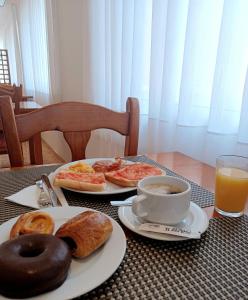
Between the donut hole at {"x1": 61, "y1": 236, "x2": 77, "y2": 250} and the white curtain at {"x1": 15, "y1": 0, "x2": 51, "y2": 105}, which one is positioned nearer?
the donut hole at {"x1": 61, "y1": 236, "x2": 77, "y2": 250}

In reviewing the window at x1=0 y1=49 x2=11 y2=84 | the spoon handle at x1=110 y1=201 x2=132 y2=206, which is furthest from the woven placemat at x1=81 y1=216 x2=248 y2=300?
the window at x1=0 y1=49 x2=11 y2=84

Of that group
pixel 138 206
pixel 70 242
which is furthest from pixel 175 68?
pixel 70 242

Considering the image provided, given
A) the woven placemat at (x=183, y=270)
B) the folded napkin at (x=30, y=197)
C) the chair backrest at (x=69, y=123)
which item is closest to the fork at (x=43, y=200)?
the folded napkin at (x=30, y=197)

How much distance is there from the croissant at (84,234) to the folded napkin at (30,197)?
18 centimetres

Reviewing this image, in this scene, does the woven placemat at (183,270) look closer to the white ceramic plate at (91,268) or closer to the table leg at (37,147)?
the white ceramic plate at (91,268)

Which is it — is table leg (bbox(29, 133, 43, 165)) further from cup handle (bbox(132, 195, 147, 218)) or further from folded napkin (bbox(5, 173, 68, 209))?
cup handle (bbox(132, 195, 147, 218))

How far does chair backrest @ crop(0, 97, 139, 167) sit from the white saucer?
0.53 meters

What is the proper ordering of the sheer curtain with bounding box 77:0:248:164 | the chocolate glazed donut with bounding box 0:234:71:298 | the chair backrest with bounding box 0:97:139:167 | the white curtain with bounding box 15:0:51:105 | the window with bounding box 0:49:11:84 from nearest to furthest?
the chocolate glazed donut with bounding box 0:234:71:298 < the chair backrest with bounding box 0:97:139:167 < the sheer curtain with bounding box 77:0:248:164 < the white curtain with bounding box 15:0:51:105 < the window with bounding box 0:49:11:84

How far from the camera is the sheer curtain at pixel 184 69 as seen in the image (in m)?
1.00

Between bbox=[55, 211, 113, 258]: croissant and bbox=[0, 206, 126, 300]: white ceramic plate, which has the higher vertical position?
bbox=[55, 211, 113, 258]: croissant

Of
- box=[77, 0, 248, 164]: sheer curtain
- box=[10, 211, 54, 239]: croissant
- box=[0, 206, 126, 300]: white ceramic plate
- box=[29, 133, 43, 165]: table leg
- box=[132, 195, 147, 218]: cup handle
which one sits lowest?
box=[29, 133, 43, 165]: table leg

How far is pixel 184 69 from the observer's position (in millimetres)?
1189

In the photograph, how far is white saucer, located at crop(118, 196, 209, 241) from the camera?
17.6 inches

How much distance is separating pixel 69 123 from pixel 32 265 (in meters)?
0.73
